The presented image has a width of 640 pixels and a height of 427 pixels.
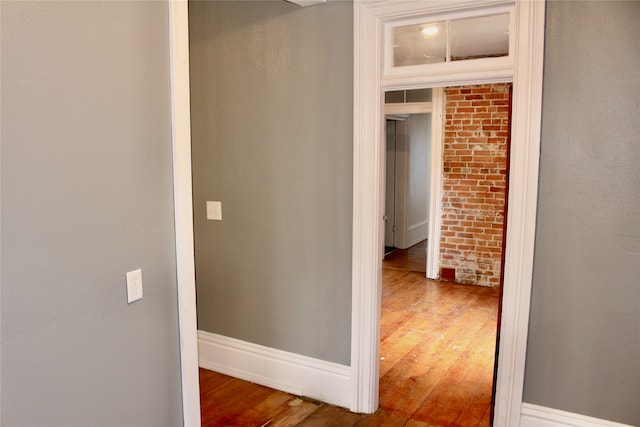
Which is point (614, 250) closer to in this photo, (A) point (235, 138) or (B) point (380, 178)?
(B) point (380, 178)

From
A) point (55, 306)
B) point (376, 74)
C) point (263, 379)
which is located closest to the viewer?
point (55, 306)

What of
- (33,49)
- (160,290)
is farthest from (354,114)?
(33,49)

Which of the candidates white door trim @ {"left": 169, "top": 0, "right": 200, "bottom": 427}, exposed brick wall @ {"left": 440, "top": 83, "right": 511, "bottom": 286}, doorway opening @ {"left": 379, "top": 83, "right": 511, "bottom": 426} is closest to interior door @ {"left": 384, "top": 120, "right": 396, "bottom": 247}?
doorway opening @ {"left": 379, "top": 83, "right": 511, "bottom": 426}

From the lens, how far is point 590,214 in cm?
233

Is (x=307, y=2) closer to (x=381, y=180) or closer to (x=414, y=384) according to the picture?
(x=381, y=180)

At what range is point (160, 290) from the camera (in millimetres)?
2080

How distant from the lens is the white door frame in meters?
2.38

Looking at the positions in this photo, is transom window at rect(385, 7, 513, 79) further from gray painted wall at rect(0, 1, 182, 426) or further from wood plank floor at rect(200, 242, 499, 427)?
wood plank floor at rect(200, 242, 499, 427)

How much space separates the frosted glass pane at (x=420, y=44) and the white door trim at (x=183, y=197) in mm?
1219

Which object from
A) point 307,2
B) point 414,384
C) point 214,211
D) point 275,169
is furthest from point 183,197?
point 414,384

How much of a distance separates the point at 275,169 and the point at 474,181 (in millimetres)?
3255

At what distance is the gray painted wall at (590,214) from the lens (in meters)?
2.23

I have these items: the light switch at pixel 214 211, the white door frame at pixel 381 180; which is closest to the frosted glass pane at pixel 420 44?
the white door frame at pixel 381 180

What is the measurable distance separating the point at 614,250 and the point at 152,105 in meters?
2.17
